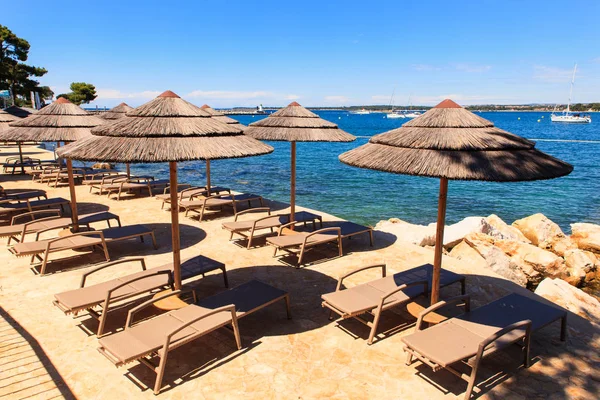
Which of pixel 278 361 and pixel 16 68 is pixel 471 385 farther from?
pixel 16 68

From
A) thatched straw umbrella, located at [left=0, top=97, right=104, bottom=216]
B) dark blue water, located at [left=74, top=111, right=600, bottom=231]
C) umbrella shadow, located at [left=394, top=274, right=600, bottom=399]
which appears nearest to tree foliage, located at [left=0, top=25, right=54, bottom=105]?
dark blue water, located at [left=74, top=111, right=600, bottom=231]

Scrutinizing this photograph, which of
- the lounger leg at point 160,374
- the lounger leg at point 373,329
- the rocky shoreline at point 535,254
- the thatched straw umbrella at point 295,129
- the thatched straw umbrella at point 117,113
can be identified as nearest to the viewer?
the lounger leg at point 160,374

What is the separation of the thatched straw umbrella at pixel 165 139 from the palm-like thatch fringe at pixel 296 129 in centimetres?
321

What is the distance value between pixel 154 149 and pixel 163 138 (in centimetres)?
23

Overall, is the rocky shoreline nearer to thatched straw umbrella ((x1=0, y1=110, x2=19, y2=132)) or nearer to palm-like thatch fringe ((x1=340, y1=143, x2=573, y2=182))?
palm-like thatch fringe ((x1=340, y1=143, x2=573, y2=182))

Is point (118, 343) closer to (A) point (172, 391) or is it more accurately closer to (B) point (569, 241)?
(A) point (172, 391)

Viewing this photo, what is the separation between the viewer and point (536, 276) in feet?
31.9

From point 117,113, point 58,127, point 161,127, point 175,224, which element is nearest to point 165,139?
point 161,127

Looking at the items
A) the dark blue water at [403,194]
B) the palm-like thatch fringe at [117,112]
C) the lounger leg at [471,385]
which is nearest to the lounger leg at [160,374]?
the lounger leg at [471,385]

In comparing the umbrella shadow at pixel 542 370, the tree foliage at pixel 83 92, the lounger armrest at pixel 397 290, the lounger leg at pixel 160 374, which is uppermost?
the tree foliage at pixel 83 92

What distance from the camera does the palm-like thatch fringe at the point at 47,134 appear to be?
8.34 meters

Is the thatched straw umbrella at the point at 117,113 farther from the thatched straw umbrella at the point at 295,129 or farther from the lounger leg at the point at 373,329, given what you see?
the lounger leg at the point at 373,329

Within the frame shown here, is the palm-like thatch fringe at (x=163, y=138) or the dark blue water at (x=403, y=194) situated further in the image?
the dark blue water at (x=403, y=194)

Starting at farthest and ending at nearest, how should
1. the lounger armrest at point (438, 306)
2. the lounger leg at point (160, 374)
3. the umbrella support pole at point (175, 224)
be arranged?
the umbrella support pole at point (175, 224) → the lounger armrest at point (438, 306) → the lounger leg at point (160, 374)
